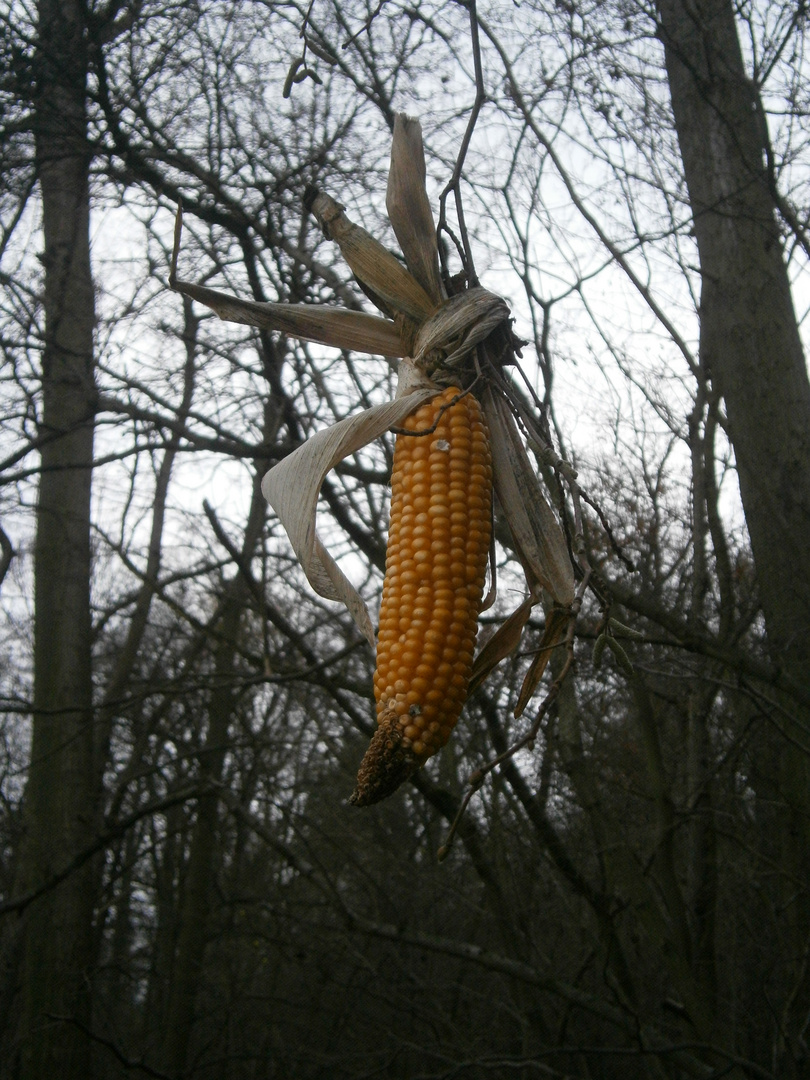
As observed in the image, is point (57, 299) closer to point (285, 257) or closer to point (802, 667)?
point (285, 257)

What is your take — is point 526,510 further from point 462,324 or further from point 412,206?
point 412,206

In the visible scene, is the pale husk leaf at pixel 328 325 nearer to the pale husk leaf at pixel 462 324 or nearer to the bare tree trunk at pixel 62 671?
the pale husk leaf at pixel 462 324

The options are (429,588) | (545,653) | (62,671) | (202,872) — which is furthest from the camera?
(202,872)

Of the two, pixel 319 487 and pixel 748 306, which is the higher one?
pixel 748 306

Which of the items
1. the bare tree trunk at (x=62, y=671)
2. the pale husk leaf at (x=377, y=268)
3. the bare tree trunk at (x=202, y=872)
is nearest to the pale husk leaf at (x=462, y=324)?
the pale husk leaf at (x=377, y=268)

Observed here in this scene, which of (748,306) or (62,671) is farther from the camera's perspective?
(62,671)

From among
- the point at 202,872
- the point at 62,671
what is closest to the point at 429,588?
the point at 62,671
